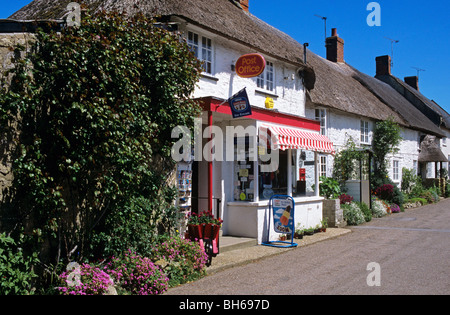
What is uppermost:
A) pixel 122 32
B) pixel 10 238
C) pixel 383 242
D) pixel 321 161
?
pixel 122 32

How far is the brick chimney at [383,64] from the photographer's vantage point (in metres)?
34.1

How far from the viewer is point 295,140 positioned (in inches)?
427

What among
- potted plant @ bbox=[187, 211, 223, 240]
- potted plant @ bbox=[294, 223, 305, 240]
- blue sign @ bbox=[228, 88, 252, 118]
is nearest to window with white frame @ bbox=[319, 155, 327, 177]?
potted plant @ bbox=[294, 223, 305, 240]

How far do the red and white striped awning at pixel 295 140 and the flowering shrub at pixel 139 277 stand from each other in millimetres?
4891

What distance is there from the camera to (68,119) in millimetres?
5984

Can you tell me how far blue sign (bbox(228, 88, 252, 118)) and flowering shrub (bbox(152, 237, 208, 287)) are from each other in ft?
10.1

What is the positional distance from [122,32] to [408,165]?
2417 centimetres

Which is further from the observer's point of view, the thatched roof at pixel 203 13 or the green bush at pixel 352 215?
the green bush at pixel 352 215

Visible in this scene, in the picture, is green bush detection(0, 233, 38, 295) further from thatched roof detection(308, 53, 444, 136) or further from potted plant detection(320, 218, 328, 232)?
thatched roof detection(308, 53, 444, 136)

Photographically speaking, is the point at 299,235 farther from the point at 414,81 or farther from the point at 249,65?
the point at 414,81

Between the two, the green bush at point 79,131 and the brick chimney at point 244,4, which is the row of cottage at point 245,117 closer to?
the brick chimney at point 244,4

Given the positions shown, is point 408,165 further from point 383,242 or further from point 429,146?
point 383,242

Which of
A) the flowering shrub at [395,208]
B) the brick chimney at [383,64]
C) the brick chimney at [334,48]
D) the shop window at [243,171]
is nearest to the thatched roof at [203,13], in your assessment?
the shop window at [243,171]

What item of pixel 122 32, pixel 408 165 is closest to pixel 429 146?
pixel 408 165
